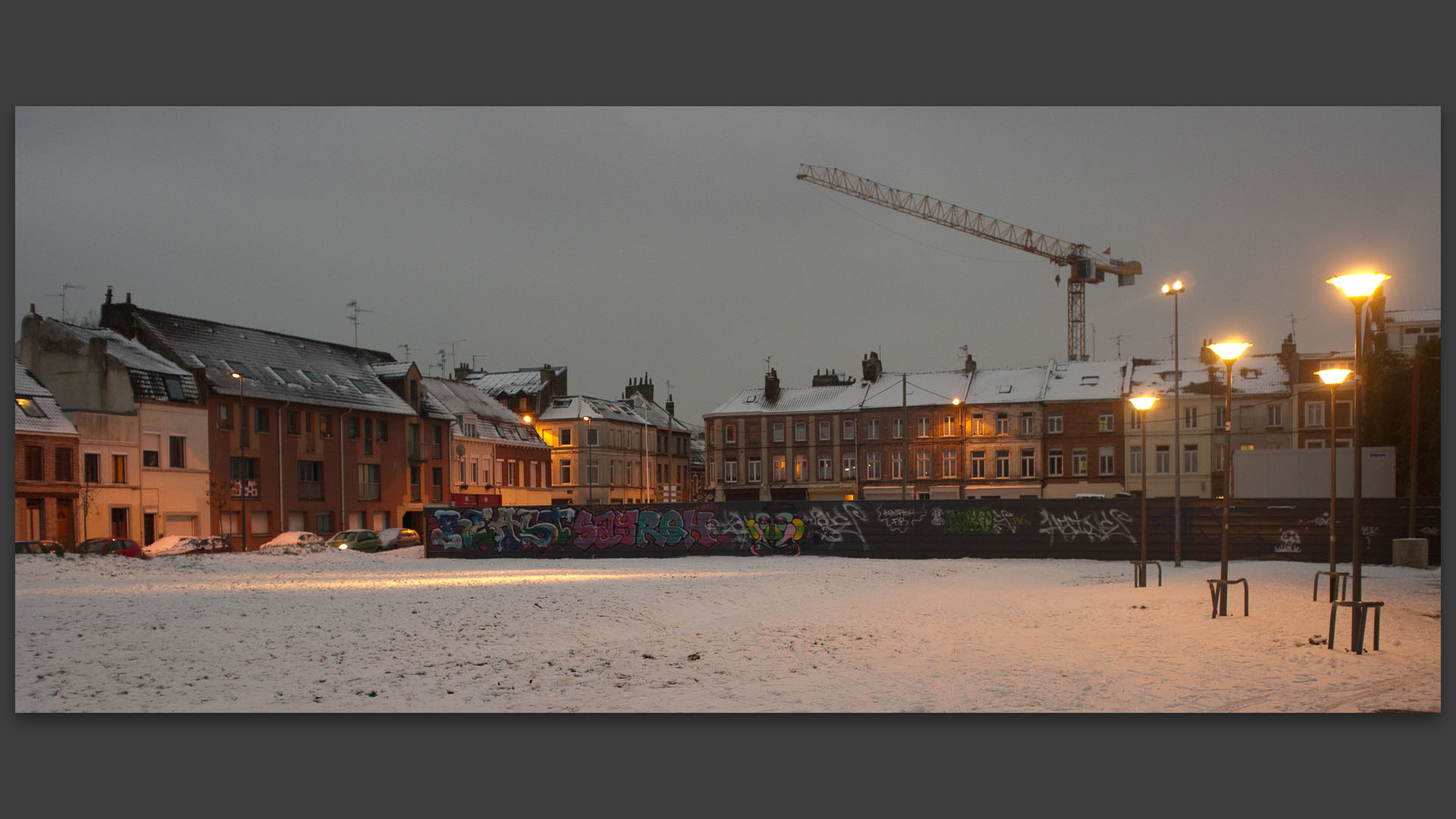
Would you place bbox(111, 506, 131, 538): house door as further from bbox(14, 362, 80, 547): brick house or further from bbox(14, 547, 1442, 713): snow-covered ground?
bbox(14, 547, 1442, 713): snow-covered ground

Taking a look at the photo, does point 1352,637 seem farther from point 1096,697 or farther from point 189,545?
point 189,545

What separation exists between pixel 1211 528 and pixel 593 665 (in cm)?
2169

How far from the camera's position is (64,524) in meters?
31.7

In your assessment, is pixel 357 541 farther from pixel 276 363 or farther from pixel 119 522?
pixel 276 363

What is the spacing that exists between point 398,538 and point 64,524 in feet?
53.0

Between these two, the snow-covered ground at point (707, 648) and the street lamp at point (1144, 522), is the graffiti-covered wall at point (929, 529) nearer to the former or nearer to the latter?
the street lamp at point (1144, 522)

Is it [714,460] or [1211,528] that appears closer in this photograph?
[1211,528]

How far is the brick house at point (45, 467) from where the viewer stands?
25.7 metres

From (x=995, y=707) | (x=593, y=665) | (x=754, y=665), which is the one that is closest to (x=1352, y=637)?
(x=995, y=707)

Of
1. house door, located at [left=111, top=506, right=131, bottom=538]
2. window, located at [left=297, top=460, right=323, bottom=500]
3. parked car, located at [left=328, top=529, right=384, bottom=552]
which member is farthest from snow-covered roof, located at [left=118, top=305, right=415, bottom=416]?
house door, located at [left=111, top=506, right=131, bottom=538]

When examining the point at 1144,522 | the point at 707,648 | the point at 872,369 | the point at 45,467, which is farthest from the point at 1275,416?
the point at 45,467

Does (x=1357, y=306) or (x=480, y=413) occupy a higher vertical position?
(x=1357, y=306)

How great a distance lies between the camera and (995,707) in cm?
1237

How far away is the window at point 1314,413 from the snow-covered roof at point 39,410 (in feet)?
183
